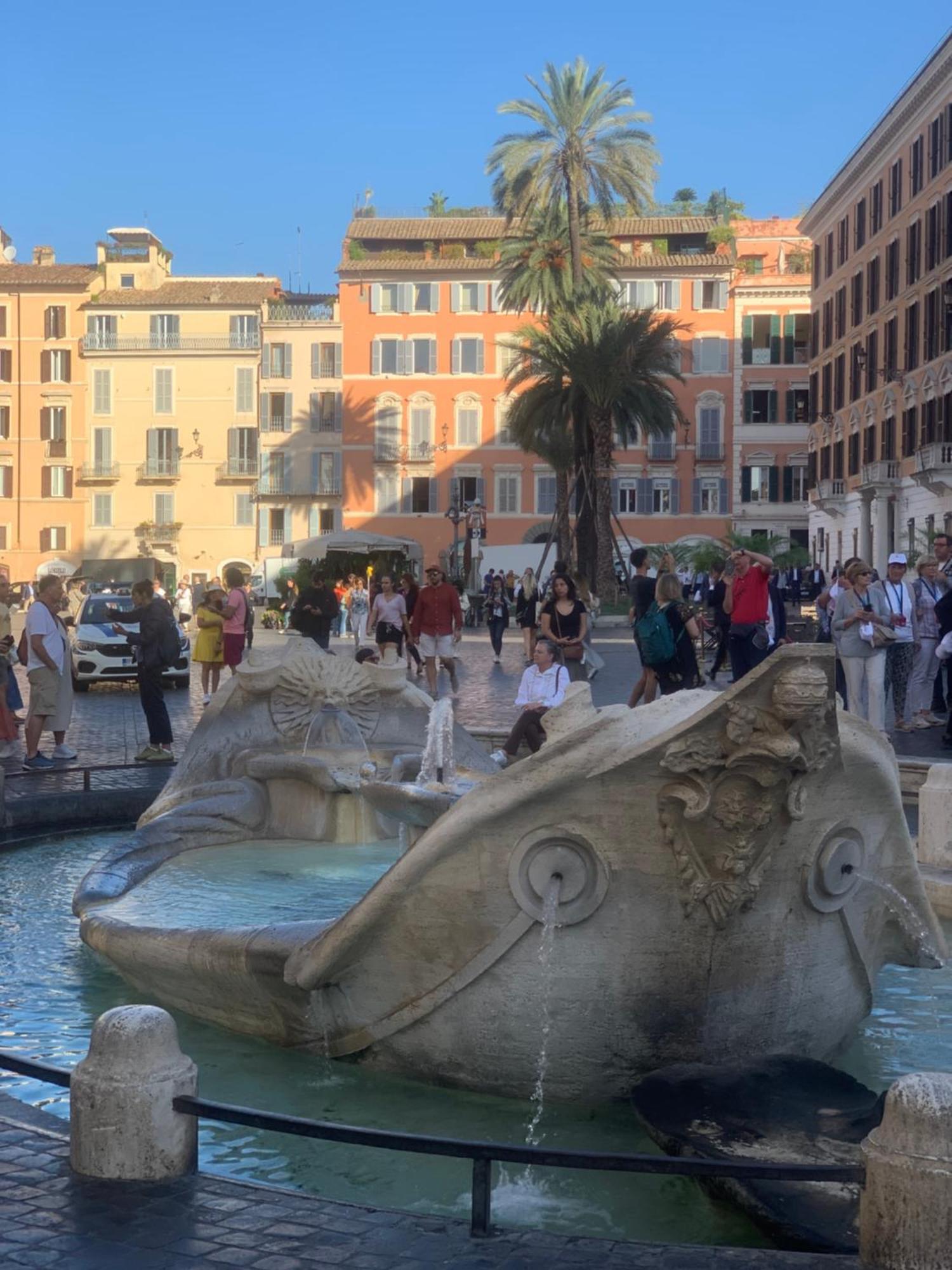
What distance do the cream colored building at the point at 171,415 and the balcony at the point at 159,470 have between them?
1.5 inches

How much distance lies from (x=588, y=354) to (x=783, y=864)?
3811cm

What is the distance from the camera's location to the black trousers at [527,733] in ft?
33.2

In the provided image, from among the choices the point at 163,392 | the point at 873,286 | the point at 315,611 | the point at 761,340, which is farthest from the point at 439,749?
the point at 163,392

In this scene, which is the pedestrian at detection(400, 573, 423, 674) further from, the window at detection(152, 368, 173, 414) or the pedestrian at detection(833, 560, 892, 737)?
the window at detection(152, 368, 173, 414)

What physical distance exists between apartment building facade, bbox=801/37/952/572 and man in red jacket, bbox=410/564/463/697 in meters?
24.7

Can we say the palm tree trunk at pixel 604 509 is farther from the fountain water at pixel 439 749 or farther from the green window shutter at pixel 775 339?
the fountain water at pixel 439 749

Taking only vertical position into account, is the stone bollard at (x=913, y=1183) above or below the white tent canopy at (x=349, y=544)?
below

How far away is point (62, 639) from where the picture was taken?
1269 centimetres

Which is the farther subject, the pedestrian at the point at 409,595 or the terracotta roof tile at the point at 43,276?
the terracotta roof tile at the point at 43,276

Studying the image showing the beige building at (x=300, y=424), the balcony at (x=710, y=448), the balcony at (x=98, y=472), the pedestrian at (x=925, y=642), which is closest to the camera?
the pedestrian at (x=925, y=642)

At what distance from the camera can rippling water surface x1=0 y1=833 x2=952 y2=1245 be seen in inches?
158

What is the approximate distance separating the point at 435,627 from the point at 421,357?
172 feet

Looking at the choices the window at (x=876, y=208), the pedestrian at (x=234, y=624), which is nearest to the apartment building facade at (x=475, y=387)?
the window at (x=876, y=208)

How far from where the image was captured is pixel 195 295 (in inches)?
2820
